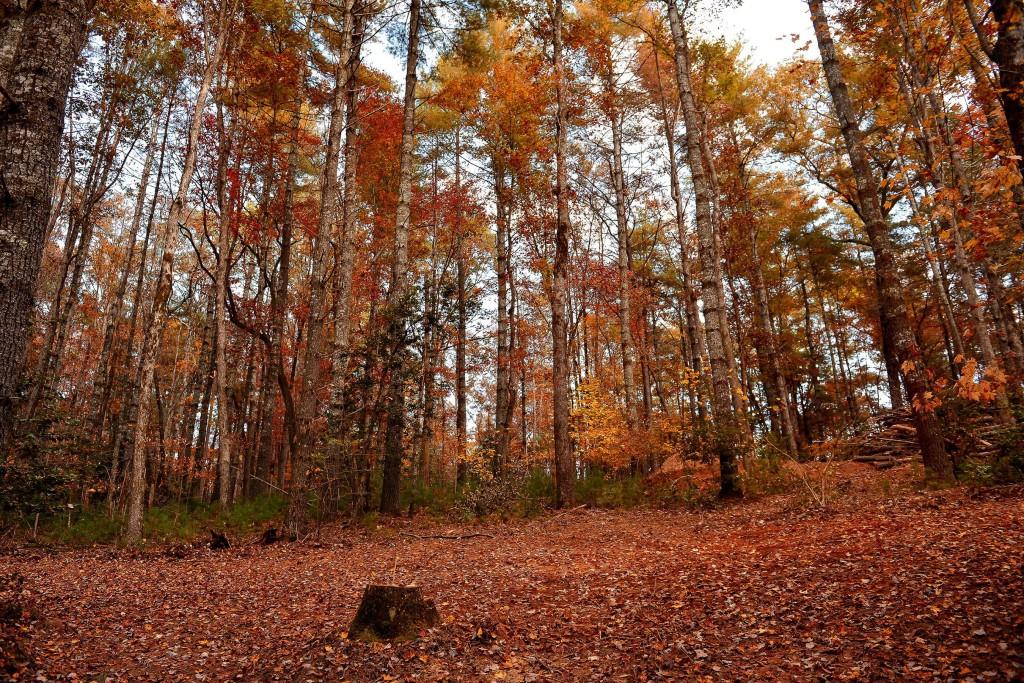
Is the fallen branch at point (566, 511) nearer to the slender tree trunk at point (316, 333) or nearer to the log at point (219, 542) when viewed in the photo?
the slender tree trunk at point (316, 333)

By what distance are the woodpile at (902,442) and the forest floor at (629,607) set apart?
1592 mm

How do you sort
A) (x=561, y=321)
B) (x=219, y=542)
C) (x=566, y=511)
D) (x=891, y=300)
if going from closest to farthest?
(x=891, y=300)
(x=219, y=542)
(x=566, y=511)
(x=561, y=321)

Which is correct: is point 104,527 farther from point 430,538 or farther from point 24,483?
point 430,538

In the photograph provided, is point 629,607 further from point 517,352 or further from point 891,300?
point 517,352

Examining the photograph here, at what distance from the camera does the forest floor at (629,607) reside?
3.39 meters

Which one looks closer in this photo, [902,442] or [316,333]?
[316,333]

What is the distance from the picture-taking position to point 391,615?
14.0 feet

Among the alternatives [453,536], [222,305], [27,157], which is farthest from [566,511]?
[27,157]

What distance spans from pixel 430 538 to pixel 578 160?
14.0m

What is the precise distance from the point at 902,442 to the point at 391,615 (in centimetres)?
1205

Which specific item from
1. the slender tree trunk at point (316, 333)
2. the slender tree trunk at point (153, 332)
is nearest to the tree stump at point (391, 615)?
the slender tree trunk at point (316, 333)

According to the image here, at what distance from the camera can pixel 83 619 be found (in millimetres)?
4988

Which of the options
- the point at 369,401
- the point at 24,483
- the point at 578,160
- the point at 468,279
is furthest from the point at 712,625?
the point at 468,279

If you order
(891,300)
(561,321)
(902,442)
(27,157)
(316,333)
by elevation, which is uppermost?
(561,321)
